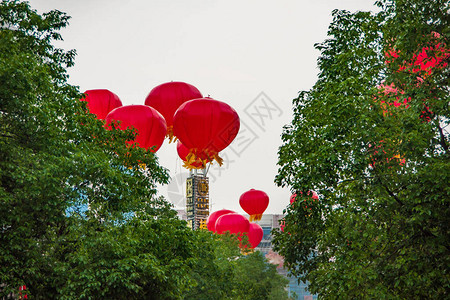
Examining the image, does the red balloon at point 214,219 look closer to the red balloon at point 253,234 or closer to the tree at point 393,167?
the red balloon at point 253,234

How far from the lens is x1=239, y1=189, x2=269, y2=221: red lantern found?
144ft

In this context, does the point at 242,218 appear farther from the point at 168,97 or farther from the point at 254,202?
the point at 168,97

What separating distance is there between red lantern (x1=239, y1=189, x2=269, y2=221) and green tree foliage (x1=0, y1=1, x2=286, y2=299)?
94.7ft

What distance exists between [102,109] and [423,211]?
55.5 feet

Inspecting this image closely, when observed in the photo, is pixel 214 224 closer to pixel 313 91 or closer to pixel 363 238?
pixel 313 91

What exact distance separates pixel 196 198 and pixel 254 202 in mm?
17398

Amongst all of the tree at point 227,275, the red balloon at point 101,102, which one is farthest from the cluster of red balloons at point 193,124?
the tree at point 227,275

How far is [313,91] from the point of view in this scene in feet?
48.7

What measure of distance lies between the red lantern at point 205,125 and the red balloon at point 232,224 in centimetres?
2252

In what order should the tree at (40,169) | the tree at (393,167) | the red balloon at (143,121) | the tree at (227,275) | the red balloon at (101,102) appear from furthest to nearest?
the red balloon at (101,102)
the tree at (227,275)
the red balloon at (143,121)
the tree at (40,169)
the tree at (393,167)

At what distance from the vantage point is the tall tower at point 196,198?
5966 cm

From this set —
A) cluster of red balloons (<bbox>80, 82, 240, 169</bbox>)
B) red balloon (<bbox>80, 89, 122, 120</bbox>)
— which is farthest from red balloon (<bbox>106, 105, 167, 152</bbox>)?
red balloon (<bbox>80, 89, 122, 120</bbox>)

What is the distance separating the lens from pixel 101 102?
77.5 feet

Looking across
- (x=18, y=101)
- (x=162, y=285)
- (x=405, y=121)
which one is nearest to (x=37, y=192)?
(x=18, y=101)
